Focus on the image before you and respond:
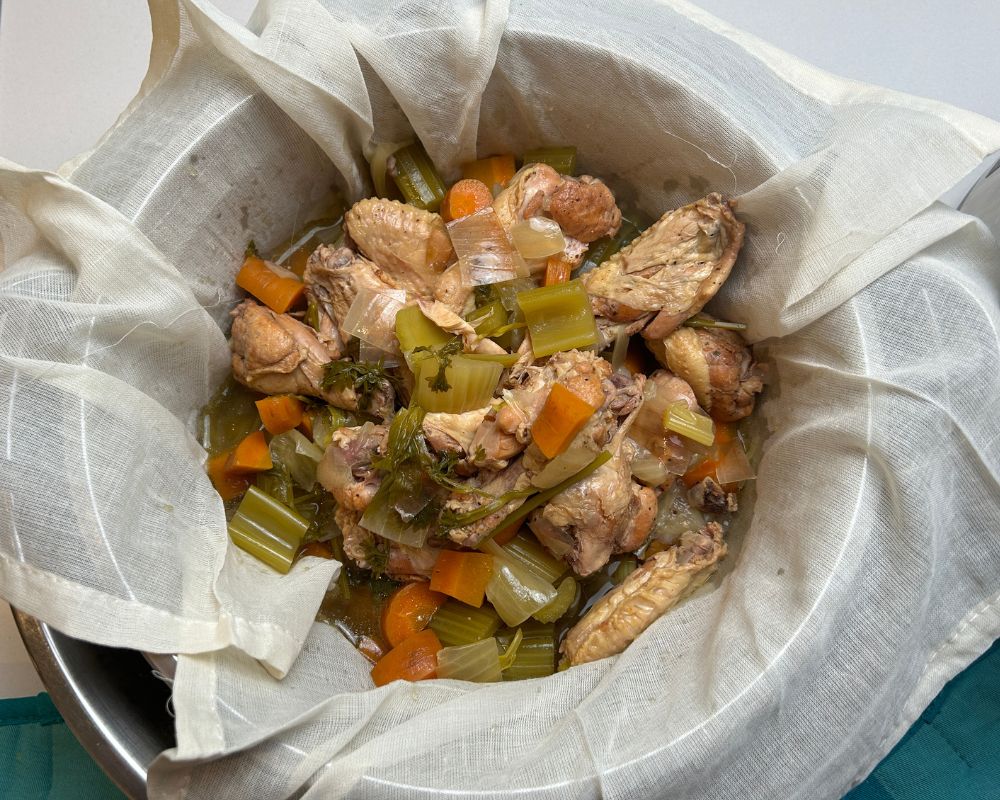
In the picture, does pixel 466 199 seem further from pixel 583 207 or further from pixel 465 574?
pixel 465 574

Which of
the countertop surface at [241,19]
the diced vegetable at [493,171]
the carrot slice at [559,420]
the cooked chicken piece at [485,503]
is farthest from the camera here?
the countertop surface at [241,19]

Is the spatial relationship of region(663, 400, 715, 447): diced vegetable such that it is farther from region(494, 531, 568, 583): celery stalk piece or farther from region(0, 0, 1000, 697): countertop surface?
region(0, 0, 1000, 697): countertop surface

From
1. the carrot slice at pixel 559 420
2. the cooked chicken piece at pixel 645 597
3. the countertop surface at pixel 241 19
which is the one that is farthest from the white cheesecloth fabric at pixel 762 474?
the countertop surface at pixel 241 19

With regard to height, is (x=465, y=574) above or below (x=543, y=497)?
below

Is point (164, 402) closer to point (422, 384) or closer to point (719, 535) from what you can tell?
point (422, 384)

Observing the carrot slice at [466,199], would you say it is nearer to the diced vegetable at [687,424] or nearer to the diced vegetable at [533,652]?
the diced vegetable at [687,424]

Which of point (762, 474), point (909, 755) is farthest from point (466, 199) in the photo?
point (909, 755)
